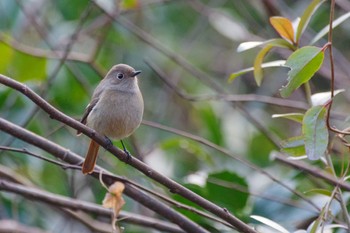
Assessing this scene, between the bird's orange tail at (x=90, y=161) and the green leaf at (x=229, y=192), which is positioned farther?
the green leaf at (x=229, y=192)

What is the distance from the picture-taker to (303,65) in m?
2.63

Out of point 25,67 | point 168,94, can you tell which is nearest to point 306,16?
point 25,67

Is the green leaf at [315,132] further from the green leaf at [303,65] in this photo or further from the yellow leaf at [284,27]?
the yellow leaf at [284,27]

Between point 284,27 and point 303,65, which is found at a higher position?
point 284,27

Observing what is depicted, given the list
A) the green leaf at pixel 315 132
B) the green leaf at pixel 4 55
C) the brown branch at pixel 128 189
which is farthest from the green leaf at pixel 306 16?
the green leaf at pixel 4 55

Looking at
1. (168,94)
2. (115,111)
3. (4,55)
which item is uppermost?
(168,94)

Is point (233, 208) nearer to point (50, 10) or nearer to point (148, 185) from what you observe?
point (148, 185)

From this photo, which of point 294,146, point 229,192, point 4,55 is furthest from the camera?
point 4,55

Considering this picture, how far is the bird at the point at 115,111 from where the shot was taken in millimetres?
3736

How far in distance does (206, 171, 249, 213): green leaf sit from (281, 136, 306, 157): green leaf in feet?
3.39

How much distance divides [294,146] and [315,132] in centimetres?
37

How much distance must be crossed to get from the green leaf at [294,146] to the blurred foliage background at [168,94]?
83cm

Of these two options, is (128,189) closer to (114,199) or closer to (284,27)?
(114,199)

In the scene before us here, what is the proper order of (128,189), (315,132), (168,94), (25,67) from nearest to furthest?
(315,132) < (128,189) < (25,67) < (168,94)
